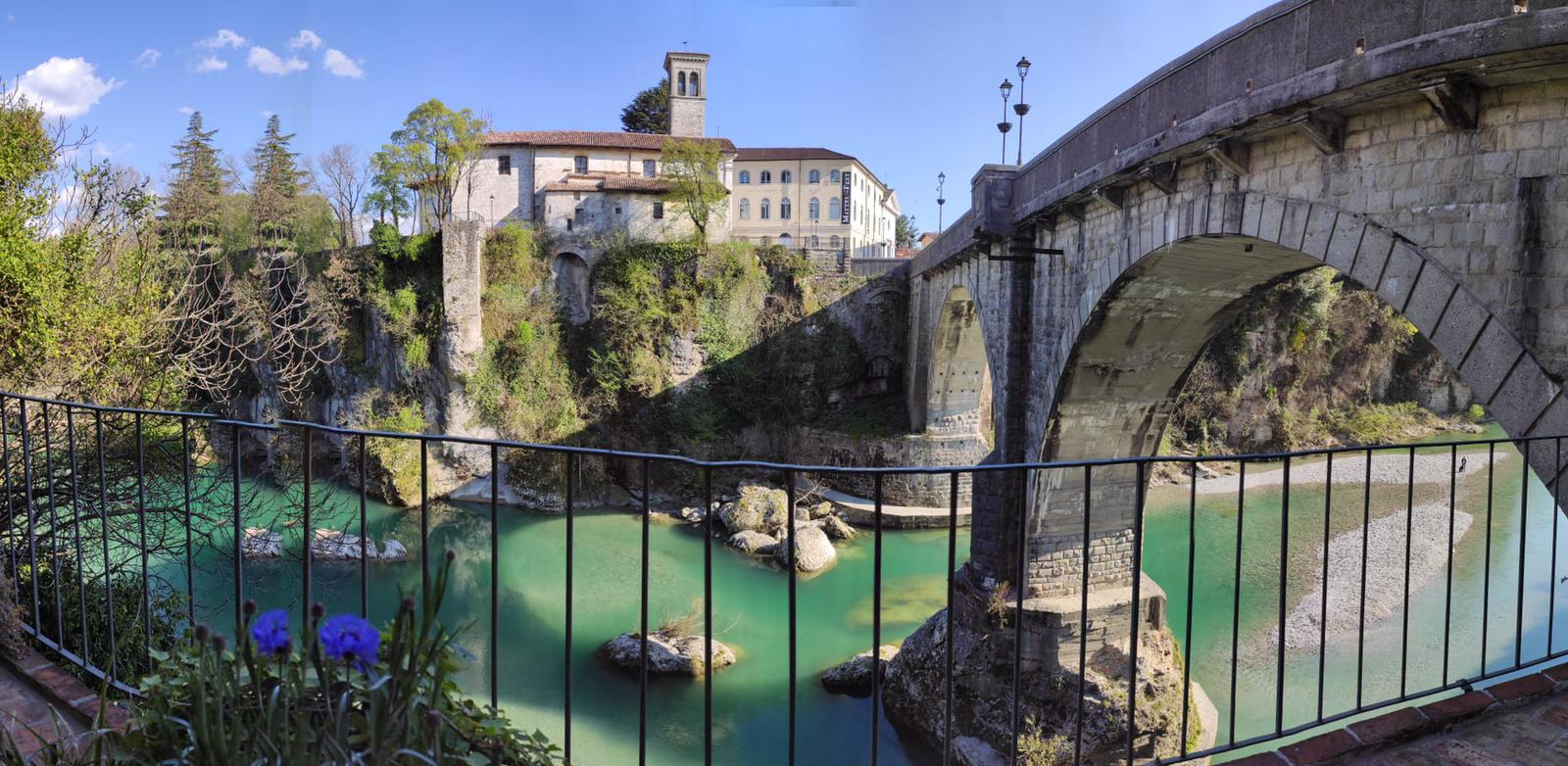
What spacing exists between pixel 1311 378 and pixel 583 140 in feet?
79.5

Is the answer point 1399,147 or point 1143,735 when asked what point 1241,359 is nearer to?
point 1143,735

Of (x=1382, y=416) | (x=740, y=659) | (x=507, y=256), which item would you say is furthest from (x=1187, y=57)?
(x=1382, y=416)

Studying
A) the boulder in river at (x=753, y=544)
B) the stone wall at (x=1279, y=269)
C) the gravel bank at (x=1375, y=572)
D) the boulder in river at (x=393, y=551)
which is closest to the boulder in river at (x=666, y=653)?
the stone wall at (x=1279, y=269)

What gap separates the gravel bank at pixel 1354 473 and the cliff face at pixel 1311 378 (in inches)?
35.5

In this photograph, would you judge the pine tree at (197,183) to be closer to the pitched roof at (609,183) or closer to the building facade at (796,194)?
the pitched roof at (609,183)

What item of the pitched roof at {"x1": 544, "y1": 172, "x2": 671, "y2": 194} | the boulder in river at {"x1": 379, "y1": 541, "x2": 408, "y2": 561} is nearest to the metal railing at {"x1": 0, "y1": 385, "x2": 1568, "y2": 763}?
the boulder in river at {"x1": 379, "y1": 541, "x2": 408, "y2": 561}

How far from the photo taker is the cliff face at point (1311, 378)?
81.7 feet

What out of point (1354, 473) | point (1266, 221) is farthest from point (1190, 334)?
point (1354, 473)

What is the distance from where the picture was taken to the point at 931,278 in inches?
792

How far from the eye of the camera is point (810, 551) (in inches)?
679

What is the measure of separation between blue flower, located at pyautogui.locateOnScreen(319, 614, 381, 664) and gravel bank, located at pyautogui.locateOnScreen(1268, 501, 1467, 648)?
13.6 metres

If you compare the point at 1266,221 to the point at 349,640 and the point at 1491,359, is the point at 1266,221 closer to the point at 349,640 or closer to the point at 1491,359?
the point at 1491,359

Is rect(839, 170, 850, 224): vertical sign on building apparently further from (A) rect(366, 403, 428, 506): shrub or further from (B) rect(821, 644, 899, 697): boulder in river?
(B) rect(821, 644, 899, 697): boulder in river

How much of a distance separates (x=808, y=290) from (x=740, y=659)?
1297 centimetres
